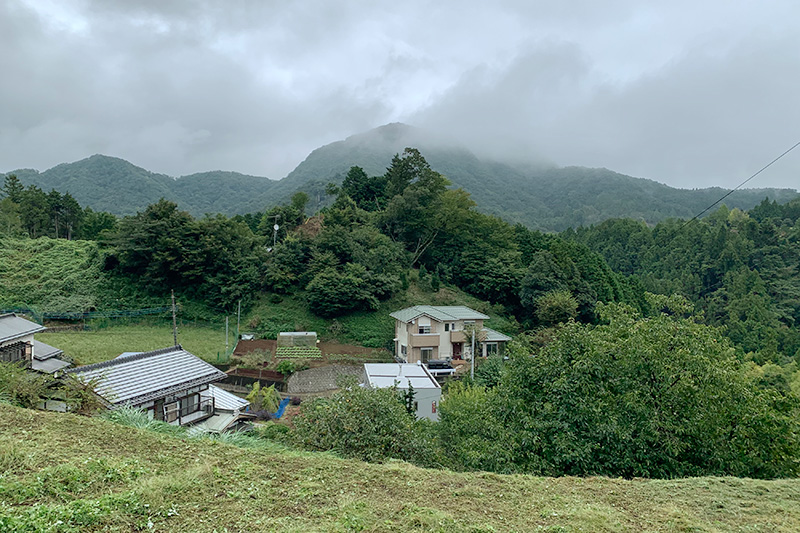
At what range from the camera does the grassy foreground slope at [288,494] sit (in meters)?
3.18

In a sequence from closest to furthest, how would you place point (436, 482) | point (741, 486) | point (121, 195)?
point (436, 482)
point (741, 486)
point (121, 195)

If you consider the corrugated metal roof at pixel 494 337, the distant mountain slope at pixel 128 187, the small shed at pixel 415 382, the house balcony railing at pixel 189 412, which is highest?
the distant mountain slope at pixel 128 187

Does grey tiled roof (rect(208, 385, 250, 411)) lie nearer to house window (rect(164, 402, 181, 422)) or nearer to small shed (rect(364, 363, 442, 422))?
house window (rect(164, 402, 181, 422))

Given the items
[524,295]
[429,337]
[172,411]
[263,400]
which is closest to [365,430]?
[172,411]

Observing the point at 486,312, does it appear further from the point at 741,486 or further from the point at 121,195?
the point at 121,195

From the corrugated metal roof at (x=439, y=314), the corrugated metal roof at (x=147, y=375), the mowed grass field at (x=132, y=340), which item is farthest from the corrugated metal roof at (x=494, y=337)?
the corrugated metal roof at (x=147, y=375)

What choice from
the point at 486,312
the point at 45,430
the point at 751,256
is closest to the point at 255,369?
the point at 486,312

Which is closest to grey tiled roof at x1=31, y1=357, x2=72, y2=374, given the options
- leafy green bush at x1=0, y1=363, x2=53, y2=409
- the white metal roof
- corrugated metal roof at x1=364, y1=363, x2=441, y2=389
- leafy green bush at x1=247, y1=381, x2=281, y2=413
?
the white metal roof

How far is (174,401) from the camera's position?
10.8 meters

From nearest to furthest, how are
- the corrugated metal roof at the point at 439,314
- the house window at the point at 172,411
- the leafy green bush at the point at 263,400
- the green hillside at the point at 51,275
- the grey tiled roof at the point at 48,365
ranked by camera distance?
the house window at the point at 172,411
the grey tiled roof at the point at 48,365
the leafy green bush at the point at 263,400
the corrugated metal roof at the point at 439,314
the green hillside at the point at 51,275

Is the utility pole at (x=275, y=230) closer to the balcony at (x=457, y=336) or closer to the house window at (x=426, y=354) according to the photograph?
the house window at (x=426, y=354)

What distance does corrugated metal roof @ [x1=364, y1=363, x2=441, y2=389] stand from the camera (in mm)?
16547

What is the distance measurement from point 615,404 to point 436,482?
12.9ft

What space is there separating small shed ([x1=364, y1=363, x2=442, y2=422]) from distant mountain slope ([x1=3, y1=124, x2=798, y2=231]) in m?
38.0
